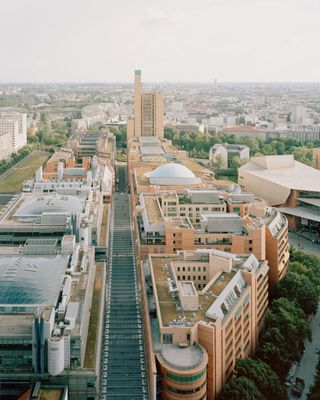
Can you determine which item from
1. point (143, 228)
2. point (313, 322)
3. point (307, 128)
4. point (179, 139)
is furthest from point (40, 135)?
point (313, 322)

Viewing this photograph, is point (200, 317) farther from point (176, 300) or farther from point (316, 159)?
point (316, 159)

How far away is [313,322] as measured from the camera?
28.0m

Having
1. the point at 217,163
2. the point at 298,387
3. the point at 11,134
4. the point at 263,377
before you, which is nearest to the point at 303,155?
the point at 217,163

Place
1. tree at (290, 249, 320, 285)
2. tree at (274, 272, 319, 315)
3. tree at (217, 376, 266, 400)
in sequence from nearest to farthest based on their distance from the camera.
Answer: tree at (217, 376, 266, 400), tree at (274, 272, 319, 315), tree at (290, 249, 320, 285)

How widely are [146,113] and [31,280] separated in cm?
5136

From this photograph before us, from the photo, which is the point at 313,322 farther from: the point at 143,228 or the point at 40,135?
the point at 40,135

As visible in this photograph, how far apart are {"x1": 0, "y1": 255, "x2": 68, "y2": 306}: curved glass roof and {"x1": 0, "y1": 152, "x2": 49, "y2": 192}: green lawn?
31.8m

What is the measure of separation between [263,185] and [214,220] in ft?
64.9

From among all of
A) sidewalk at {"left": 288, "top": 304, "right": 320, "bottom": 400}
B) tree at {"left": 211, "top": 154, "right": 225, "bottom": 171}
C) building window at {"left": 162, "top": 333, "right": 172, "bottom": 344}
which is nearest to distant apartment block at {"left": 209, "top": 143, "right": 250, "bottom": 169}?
tree at {"left": 211, "top": 154, "right": 225, "bottom": 171}

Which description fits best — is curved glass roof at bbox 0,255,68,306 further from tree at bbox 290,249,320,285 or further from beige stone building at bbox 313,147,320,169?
beige stone building at bbox 313,147,320,169

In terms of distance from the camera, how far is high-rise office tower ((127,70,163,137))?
7094 cm

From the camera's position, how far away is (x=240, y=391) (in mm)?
19531

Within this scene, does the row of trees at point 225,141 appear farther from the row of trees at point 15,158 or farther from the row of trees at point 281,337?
the row of trees at point 281,337

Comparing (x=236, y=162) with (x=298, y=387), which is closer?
(x=298, y=387)
